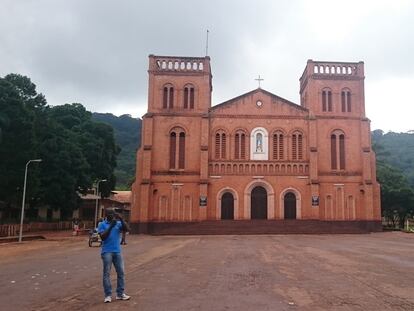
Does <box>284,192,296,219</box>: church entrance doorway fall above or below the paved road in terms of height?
above

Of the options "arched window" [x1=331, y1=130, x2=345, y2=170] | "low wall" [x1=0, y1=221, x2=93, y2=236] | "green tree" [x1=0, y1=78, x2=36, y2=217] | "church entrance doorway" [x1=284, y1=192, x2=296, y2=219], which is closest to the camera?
"green tree" [x1=0, y1=78, x2=36, y2=217]

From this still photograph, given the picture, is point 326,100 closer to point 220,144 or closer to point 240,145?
point 240,145

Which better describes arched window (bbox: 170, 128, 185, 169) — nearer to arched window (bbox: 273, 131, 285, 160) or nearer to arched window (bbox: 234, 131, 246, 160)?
arched window (bbox: 234, 131, 246, 160)

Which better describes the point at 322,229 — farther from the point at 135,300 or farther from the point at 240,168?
the point at 135,300

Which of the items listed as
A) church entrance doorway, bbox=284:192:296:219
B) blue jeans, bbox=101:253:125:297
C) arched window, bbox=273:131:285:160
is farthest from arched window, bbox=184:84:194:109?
blue jeans, bbox=101:253:125:297

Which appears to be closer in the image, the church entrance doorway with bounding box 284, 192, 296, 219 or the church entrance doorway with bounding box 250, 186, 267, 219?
the church entrance doorway with bounding box 284, 192, 296, 219

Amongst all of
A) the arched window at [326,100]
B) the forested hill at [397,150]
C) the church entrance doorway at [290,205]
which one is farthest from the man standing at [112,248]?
the forested hill at [397,150]

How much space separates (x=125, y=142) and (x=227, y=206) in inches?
2088

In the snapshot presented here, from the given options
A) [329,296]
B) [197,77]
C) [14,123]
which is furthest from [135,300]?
[197,77]

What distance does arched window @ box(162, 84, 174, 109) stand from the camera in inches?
1577

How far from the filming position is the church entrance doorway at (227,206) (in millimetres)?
38812

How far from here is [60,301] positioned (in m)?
7.60

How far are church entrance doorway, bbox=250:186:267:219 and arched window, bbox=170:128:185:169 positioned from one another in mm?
6461

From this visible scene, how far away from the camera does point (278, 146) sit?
131 feet
